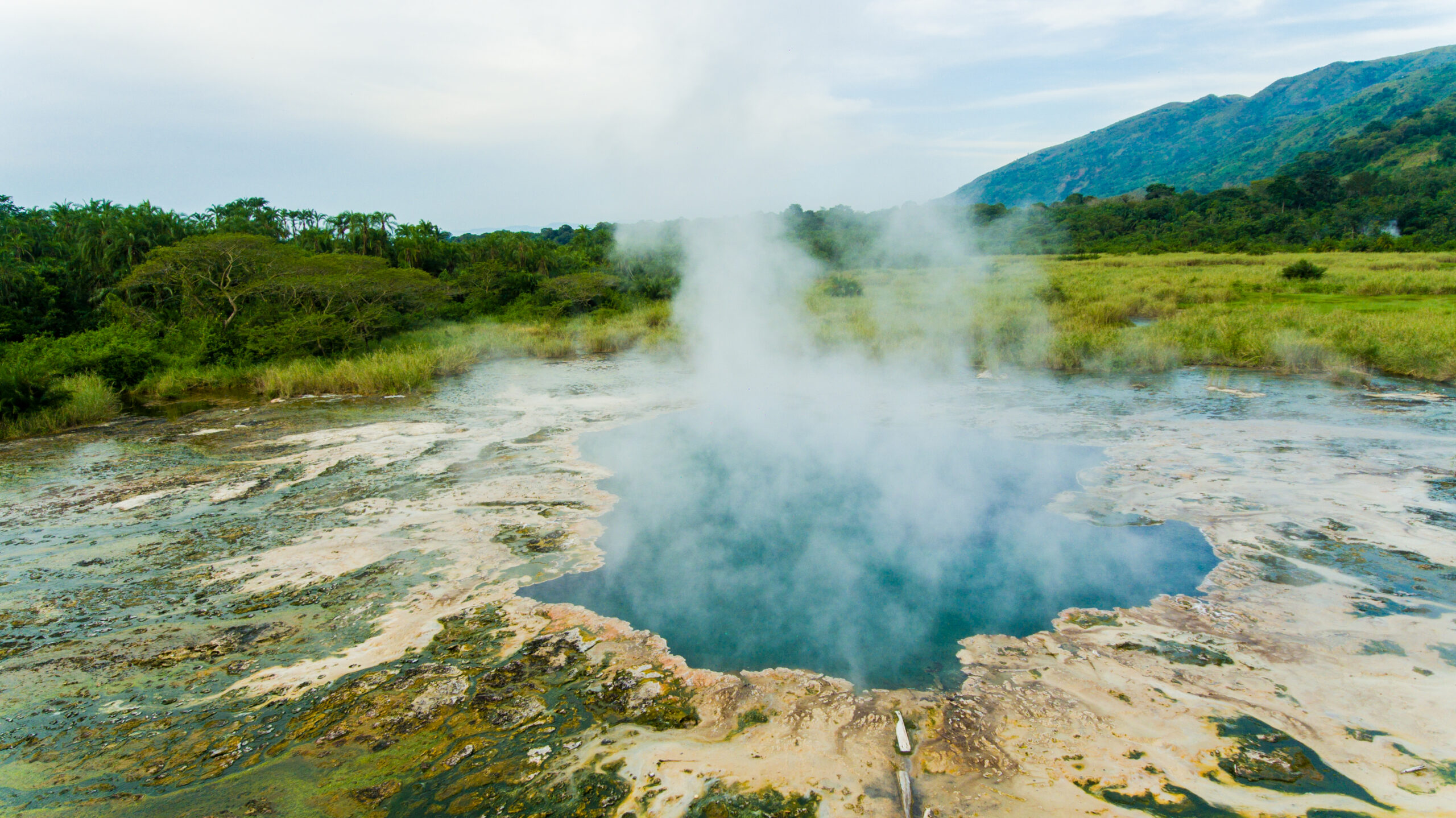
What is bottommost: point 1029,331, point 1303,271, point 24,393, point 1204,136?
point 1029,331

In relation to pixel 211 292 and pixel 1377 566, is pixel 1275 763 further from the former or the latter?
pixel 211 292

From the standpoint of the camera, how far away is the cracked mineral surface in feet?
8.70

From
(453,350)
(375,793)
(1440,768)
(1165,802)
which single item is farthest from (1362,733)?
(453,350)

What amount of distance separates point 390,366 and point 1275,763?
1357 cm

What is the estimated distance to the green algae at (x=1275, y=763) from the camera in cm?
254

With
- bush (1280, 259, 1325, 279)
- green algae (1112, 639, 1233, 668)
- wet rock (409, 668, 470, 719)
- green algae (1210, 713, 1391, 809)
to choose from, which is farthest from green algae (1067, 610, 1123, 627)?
bush (1280, 259, 1325, 279)

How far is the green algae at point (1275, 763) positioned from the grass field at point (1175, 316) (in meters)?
10.9

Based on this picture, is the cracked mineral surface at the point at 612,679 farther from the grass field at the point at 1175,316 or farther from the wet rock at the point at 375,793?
the grass field at the point at 1175,316

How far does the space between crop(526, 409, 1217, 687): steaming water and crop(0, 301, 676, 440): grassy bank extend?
780 centimetres

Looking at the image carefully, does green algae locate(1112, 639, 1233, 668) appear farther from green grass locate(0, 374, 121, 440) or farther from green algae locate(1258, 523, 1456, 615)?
green grass locate(0, 374, 121, 440)

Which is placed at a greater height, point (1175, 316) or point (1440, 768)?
point (1175, 316)

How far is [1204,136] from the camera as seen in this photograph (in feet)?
510

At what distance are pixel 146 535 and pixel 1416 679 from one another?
8.41 m

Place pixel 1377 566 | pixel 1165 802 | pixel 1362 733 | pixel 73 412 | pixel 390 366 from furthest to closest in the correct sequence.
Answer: pixel 390 366 → pixel 73 412 → pixel 1377 566 → pixel 1362 733 → pixel 1165 802
